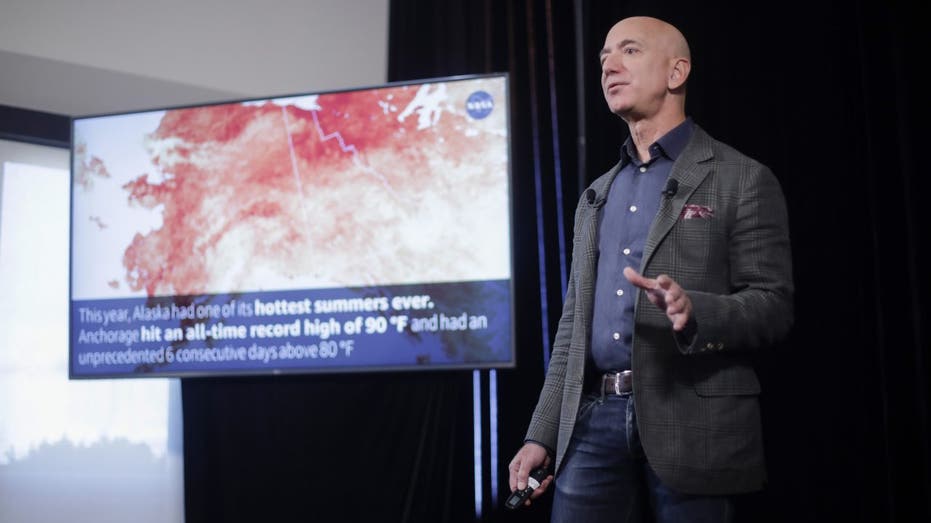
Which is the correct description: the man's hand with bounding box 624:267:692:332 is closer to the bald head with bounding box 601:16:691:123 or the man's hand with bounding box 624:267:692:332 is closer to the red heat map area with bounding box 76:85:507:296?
the bald head with bounding box 601:16:691:123

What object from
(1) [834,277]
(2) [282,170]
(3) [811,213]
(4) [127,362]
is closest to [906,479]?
(1) [834,277]

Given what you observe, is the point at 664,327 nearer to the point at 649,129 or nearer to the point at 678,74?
the point at 649,129

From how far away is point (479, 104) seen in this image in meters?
3.05

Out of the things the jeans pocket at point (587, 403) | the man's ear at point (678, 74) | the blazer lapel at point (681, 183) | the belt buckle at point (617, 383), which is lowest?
the jeans pocket at point (587, 403)

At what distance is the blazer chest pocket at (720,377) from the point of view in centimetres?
156

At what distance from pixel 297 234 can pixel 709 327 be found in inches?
77.0

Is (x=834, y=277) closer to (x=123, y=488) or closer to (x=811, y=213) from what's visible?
(x=811, y=213)

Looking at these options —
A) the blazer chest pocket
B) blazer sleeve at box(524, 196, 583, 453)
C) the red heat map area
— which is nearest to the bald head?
blazer sleeve at box(524, 196, 583, 453)

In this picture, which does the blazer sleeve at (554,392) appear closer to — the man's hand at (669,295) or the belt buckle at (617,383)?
the belt buckle at (617,383)

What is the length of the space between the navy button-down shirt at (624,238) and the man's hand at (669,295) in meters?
0.22

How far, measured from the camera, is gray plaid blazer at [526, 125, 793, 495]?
1520 millimetres

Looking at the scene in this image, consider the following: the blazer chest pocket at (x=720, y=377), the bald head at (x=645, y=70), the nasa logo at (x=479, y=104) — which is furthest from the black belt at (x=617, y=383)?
the nasa logo at (x=479, y=104)

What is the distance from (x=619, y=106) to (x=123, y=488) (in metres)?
2.84

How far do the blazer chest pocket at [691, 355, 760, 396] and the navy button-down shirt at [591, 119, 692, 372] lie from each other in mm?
135
